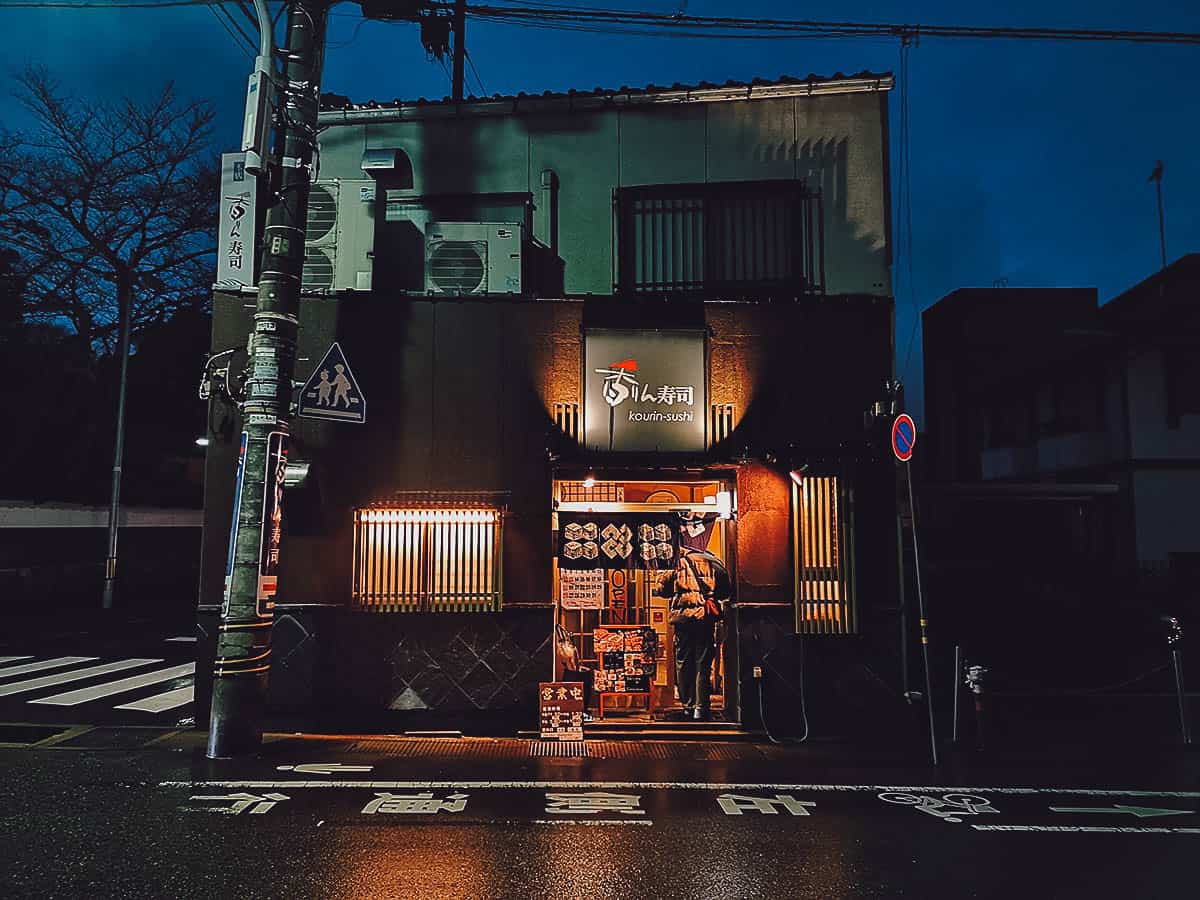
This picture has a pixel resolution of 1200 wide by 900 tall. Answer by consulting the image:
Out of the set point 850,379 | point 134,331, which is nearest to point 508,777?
point 850,379

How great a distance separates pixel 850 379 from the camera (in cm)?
1149

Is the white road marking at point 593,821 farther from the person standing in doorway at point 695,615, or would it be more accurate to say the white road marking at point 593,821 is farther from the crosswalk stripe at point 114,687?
the crosswalk stripe at point 114,687

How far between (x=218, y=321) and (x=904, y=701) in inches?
420

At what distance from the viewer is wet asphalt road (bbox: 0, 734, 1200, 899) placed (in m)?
5.56

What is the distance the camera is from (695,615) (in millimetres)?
10992

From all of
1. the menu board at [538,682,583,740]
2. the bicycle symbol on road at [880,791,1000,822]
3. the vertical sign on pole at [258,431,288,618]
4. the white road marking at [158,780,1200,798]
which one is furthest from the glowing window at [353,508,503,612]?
the bicycle symbol on road at [880,791,1000,822]

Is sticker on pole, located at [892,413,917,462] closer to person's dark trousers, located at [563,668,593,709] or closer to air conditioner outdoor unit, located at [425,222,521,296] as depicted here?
person's dark trousers, located at [563,668,593,709]

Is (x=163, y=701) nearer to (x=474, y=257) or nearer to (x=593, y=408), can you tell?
(x=593, y=408)

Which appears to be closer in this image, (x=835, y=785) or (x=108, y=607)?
(x=835, y=785)

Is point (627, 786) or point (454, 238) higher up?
point (454, 238)

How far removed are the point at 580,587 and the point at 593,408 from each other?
2.50 meters

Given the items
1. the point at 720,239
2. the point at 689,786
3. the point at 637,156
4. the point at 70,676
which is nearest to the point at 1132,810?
the point at 689,786

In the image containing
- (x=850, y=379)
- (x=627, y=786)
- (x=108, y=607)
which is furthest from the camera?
(x=108, y=607)

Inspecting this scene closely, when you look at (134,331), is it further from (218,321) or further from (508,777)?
(508,777)
